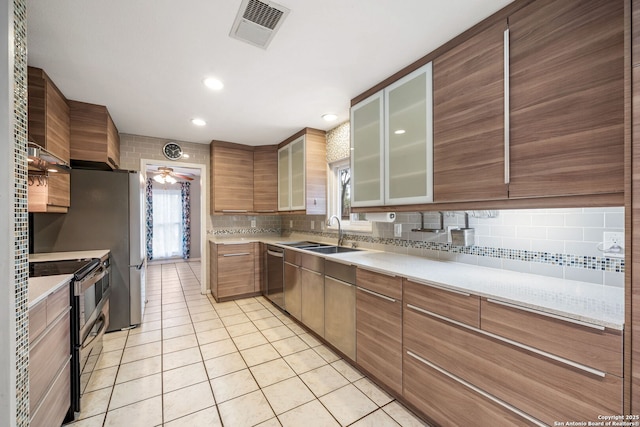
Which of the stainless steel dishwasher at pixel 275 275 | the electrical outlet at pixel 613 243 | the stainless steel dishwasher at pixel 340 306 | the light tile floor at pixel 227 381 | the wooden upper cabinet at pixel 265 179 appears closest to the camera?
the electrical outlet at pixel 613 243

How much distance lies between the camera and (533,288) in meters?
1.35

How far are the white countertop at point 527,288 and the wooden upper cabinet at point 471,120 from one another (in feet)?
1.62

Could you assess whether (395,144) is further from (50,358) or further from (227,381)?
(50,358)

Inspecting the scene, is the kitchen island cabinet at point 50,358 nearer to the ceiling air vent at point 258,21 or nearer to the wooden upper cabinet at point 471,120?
the ceiling air vent at point 258,21

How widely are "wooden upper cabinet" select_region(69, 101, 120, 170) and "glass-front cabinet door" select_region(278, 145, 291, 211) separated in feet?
7.14

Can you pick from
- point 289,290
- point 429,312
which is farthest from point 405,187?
point 289,290

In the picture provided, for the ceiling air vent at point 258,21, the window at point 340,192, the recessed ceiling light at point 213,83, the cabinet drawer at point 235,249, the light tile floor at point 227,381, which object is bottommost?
the light tile floor at point 227,381

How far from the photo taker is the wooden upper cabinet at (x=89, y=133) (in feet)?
8.69

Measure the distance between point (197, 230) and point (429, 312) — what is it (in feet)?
23.7

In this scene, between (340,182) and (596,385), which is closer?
(596,385)

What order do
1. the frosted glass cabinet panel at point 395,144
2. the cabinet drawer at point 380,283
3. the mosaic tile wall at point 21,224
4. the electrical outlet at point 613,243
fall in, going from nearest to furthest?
the mosaic tile wall at point 21,224 → the electrical outlet at point 613,243 → the cabinet drawer at point 380,283 → the frosted glass cabinet panel at point 395,144

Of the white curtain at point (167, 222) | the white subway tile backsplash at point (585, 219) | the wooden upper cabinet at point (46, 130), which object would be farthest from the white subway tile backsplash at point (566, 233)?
the white curtain at point (167, 222)

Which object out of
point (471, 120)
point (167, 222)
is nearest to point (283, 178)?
point (471, 120)

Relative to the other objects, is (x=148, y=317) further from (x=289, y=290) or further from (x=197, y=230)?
(x=197, y=230)
